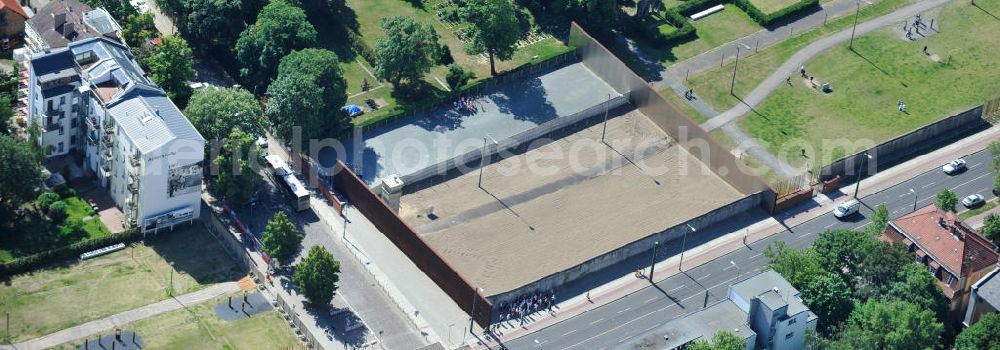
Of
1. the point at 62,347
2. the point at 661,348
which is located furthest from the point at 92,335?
the point at 661,348

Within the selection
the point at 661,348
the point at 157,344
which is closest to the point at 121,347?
the point at 157,344

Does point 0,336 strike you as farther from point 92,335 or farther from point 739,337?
point 739,337

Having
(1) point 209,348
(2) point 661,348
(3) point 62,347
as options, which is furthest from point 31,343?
(2) point 661,348

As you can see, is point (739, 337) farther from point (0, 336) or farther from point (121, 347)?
point (0, 336)

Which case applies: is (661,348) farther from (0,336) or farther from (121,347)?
(0,336)

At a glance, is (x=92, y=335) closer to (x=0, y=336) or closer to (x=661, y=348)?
(x=0, y=336)
